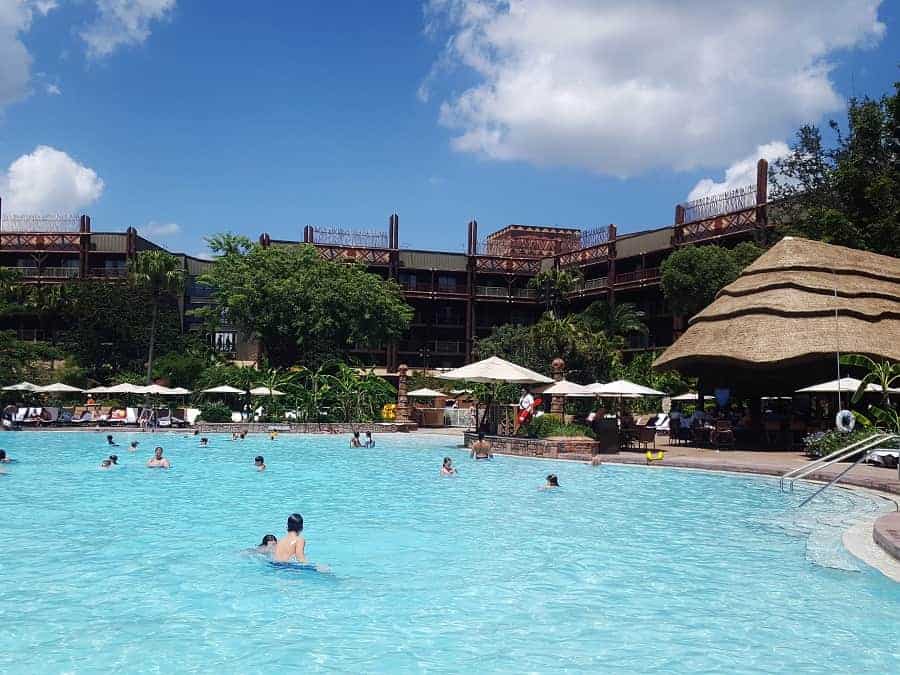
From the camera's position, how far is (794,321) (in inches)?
860

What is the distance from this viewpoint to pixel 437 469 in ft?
62.7

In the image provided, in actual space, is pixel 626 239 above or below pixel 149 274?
above

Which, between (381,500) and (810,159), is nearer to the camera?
(381,500)

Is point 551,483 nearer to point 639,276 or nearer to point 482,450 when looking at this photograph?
point 482,450

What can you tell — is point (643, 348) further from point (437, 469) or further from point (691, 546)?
point (691, 546)

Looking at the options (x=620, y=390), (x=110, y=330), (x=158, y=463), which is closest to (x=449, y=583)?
(x=158, y=463)

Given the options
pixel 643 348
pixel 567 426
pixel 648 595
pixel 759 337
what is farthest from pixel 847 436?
pixel 643 348

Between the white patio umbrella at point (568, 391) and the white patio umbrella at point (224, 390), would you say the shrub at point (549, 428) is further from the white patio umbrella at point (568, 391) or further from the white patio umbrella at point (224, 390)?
the white patio umbrella at point (224, 390)

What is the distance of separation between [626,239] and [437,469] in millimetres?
36327

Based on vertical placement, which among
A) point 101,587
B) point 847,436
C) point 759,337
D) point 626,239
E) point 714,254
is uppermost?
point 626,239

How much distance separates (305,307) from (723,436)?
23.1 m

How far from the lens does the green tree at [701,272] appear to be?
35.9 metres

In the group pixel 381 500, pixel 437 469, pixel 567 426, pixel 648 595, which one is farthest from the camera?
pixel 567 426

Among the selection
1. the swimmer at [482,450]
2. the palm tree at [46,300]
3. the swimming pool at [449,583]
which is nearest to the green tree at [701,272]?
the swimmer at [482,450]
